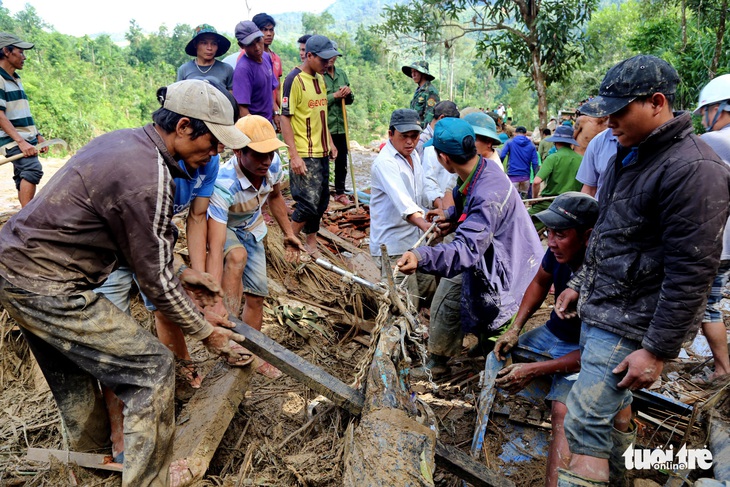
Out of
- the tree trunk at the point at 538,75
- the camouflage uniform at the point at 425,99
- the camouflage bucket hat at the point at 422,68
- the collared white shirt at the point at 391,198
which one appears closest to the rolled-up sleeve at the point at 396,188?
the collared white shirt at the point at 391,198

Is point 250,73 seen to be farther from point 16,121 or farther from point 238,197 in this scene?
point 238,197

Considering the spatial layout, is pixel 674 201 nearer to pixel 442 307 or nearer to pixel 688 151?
pixel 688 151

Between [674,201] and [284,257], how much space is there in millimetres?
3966

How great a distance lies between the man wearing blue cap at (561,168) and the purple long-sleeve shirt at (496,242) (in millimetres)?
2786

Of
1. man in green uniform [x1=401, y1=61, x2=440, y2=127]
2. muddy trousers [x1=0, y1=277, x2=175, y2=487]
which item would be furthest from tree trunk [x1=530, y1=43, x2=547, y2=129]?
muddy trousers [x1=0, y1=277, x2=175, y2=487]

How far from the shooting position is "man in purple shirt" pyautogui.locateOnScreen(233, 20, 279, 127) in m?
5.55

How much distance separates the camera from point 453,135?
312 centimetres

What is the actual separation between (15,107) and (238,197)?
336cm

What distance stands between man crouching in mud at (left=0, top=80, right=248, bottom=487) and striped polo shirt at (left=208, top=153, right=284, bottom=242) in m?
0.80

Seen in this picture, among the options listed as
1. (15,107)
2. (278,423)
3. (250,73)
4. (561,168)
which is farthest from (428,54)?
(278,423)

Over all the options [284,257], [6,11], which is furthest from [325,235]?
[6,11]

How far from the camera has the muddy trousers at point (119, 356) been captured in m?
2.21

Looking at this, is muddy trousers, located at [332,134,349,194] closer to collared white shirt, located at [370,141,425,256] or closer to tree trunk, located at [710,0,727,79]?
collared white shirt, located at [370,141,425,256]

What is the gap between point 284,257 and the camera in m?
5.29
